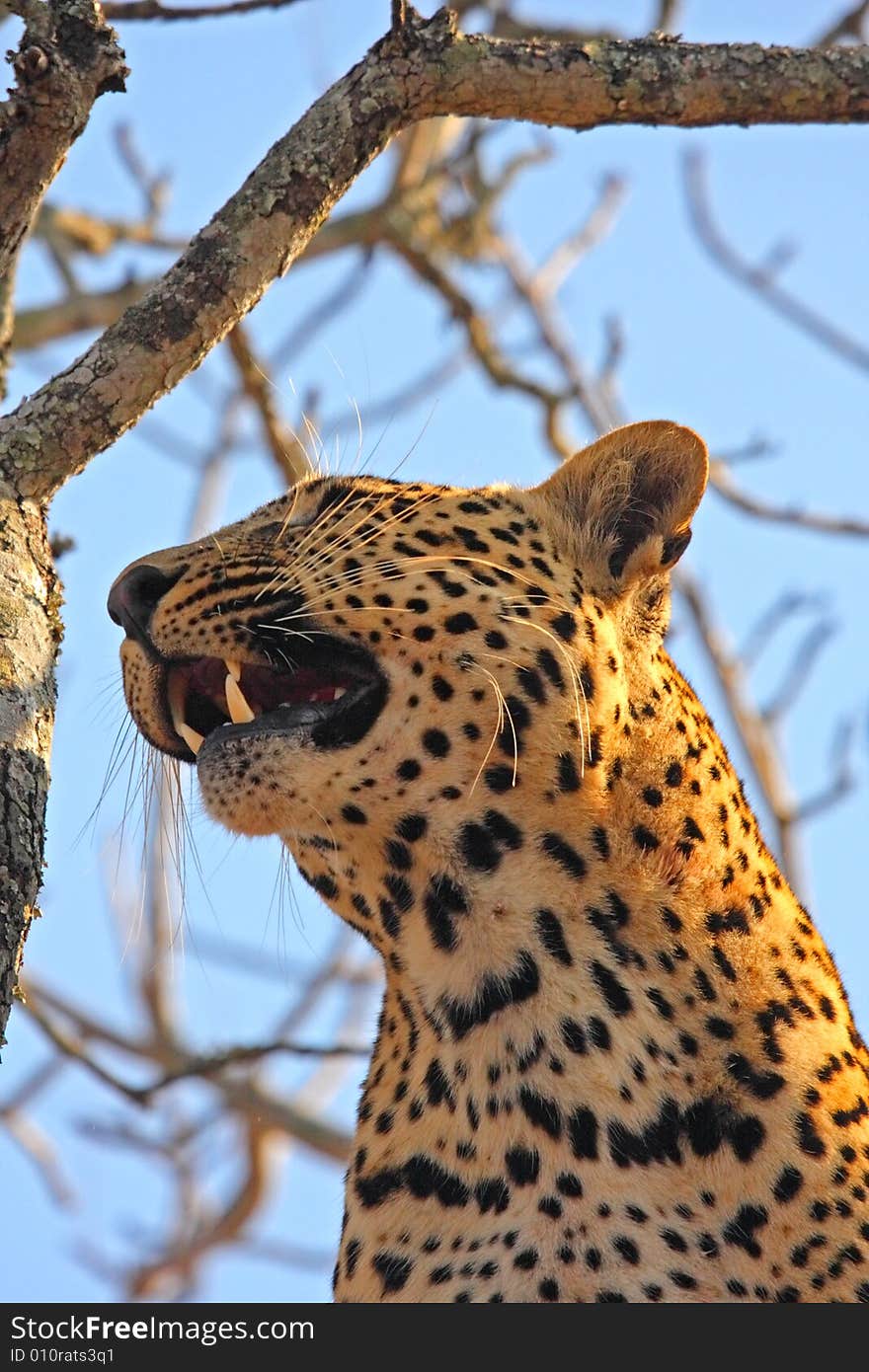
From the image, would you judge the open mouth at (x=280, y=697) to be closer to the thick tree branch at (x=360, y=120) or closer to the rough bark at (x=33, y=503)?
the rough bark at (x=33, y=503)

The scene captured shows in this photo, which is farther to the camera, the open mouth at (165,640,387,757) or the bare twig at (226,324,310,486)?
the bare twig at (226,324,310,486)

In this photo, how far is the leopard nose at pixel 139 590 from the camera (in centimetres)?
622

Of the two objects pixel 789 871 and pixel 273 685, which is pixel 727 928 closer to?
pixel 273 685

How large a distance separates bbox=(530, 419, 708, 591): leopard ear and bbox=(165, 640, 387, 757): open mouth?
0.87m

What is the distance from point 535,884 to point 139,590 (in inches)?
62.8

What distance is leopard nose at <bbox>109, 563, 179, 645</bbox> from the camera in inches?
245

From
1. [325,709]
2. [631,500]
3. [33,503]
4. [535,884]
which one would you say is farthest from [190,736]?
[631,500]

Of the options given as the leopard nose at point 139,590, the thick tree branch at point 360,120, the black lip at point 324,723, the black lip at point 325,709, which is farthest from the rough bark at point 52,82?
the black lip at point 324,723

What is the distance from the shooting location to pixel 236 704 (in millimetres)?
6191

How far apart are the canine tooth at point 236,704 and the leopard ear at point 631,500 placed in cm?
119

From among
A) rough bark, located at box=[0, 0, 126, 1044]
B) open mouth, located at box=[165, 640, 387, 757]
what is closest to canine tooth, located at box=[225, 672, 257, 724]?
open mouth, located at box=[165, 640, 387, 757]

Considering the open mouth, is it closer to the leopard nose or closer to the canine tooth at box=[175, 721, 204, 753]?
the canine tooth at box=[175, 721, 204, 753]

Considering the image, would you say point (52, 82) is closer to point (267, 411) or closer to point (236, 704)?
point (236, 704)
